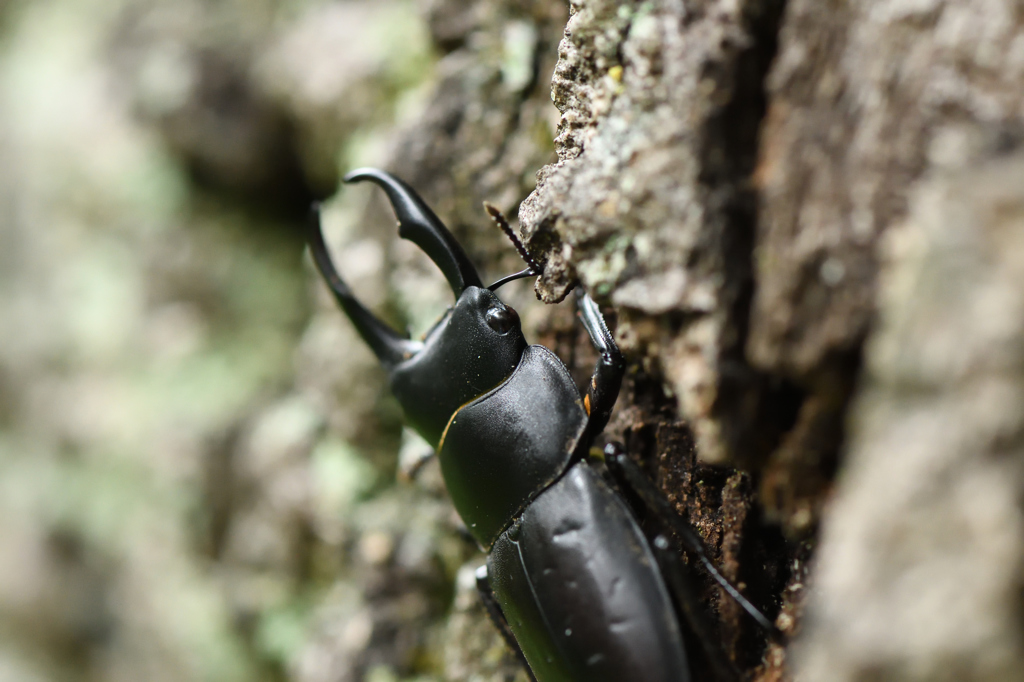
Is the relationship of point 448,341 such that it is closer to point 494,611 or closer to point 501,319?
point 501,319

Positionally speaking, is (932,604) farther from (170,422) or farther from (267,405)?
(170,422)

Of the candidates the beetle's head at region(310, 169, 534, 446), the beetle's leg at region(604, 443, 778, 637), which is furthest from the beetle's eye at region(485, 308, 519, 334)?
the beetle's leg at region(604, 443, 778, 637)

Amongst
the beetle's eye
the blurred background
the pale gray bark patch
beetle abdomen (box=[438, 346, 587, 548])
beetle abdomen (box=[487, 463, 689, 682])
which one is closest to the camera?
the pale gray bark patch

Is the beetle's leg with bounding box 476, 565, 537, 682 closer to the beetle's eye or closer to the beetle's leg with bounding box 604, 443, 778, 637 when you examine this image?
the beetle's leg with bounding box 604, 443, 778, 637

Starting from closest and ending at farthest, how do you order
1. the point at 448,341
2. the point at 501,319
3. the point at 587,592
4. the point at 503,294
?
the point at 587,592, the point at 501,319, the point at 448,341, the point at 503,294

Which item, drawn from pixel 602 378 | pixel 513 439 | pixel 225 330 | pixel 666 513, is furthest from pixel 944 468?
pixel 225 330

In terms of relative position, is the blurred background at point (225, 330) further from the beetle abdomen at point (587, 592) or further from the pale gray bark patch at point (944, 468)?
the pale gray bark patch at point (944, 468)

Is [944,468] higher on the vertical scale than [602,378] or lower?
higher
